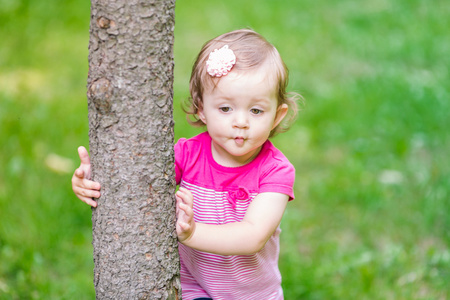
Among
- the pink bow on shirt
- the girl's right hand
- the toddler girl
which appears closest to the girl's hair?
the toddler girl

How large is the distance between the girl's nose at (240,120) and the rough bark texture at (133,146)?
23cm

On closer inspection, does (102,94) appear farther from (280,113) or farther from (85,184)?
(280,113)

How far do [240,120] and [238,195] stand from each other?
30 cm

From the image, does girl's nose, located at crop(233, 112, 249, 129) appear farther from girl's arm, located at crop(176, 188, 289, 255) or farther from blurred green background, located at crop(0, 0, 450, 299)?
blurred green background, located at crop(0, 0, 450, 299)

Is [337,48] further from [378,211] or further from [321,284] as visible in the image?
[321,284]

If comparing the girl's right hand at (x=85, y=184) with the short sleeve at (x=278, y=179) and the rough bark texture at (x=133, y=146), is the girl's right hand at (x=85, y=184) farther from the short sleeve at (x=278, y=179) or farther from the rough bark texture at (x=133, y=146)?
the short sleeve at (x=278, y=179)

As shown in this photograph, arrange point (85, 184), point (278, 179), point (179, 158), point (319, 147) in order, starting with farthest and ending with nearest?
point (319, 147)
point (179, 158)
point (278, 179)
point (85, 184)

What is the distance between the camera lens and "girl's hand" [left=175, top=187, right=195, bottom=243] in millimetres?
1835

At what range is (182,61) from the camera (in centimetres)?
Result: 609

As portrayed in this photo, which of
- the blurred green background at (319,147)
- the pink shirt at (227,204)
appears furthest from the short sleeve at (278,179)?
the blurred green background at (319,147)

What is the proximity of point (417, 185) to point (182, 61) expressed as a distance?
10.0 feet

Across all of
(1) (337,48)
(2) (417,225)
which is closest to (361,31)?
(1) (337,48)

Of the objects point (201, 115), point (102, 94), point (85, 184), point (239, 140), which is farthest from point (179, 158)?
point (102, 94)

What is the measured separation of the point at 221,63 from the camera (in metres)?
1.90
